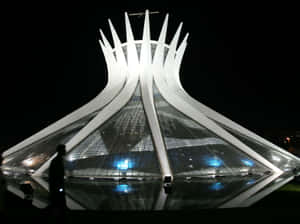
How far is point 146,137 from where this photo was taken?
19109mm

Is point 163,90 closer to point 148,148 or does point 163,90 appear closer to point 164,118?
point 164,118

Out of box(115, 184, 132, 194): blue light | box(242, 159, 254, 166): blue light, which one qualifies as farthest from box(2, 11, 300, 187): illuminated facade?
box(115, 184, 132, 194): blue light

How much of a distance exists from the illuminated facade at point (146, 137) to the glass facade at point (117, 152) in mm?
46

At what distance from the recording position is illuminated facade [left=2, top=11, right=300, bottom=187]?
17.7 metres

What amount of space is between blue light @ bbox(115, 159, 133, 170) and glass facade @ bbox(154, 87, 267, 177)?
1916 millimetres

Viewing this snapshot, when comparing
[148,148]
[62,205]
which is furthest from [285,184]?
[62,205]

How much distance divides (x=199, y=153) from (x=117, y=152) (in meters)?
4.01

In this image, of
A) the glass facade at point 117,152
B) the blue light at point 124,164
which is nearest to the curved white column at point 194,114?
the glass facade at point 117,152

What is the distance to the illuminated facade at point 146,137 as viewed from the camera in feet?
58.1

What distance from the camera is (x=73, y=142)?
61.4 ft

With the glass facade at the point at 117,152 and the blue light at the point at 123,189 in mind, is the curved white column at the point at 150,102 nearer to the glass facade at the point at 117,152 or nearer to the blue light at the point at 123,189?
the glass facade at the point at 117,152

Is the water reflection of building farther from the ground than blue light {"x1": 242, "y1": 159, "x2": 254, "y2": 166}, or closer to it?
farther from the ground

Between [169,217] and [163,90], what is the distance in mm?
15711

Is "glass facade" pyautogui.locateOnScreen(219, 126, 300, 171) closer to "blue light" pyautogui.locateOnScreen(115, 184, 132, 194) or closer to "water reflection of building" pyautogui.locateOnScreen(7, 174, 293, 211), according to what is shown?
"water reflection of building" pyautogui.locateOnScreen(7, 174, 293, 211)
